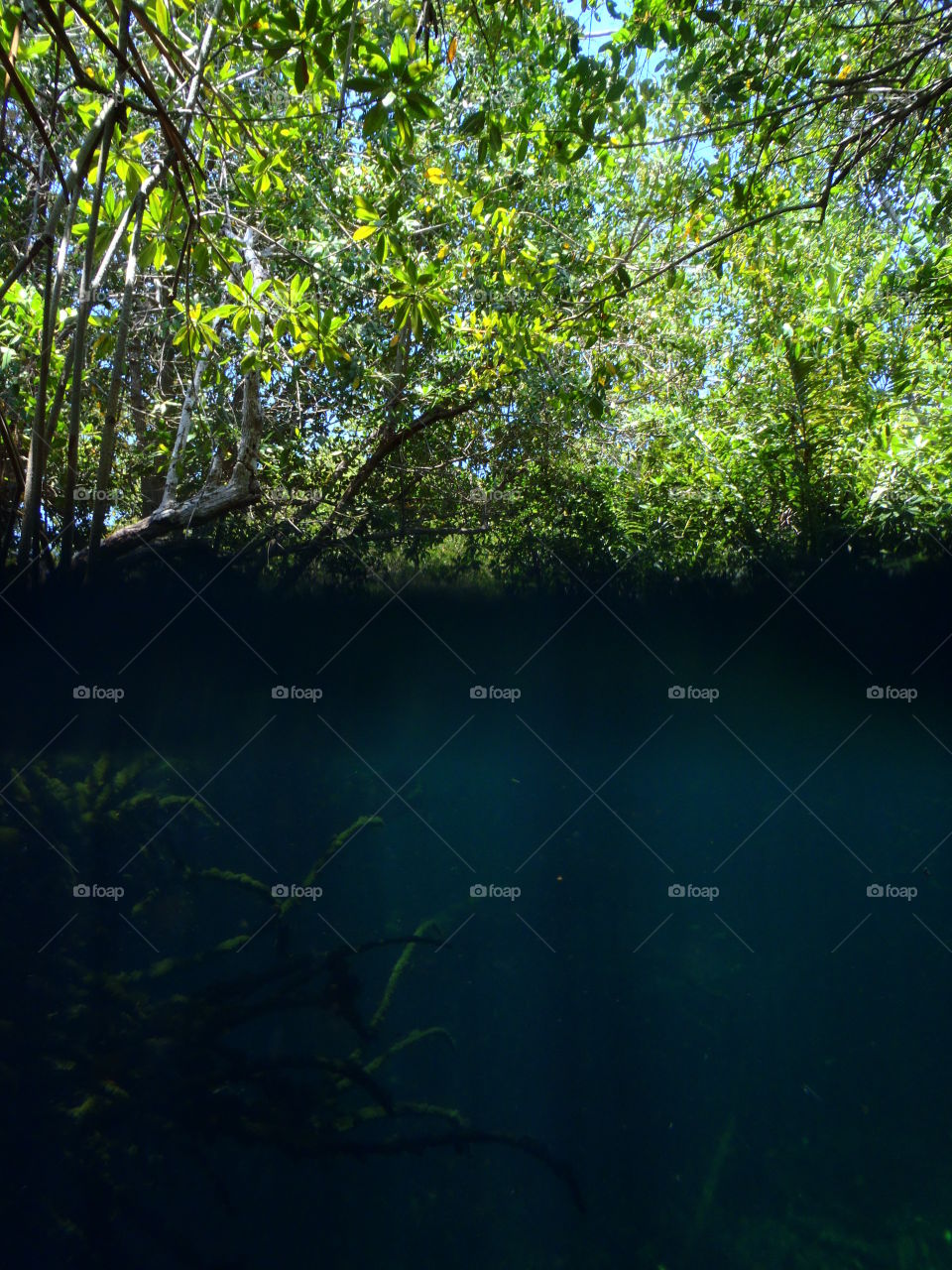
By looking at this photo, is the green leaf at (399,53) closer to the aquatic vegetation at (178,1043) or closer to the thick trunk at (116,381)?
the thick trunk at (116,381)

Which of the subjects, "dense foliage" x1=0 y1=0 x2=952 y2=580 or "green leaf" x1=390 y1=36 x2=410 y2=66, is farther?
"dense foliage" x1=0 y1=0 x2=952 y2=580

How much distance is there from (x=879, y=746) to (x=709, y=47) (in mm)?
2113

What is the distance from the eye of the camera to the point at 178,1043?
2.06 meters

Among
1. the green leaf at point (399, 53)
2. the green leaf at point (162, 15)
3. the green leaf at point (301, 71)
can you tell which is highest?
the green leaf at point (162, 15)

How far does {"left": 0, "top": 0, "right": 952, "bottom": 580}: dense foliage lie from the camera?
2.13 meters

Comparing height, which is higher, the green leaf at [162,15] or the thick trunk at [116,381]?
the green leaf at [162,15]

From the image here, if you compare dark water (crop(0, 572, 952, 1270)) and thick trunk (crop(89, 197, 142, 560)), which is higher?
thick trunk (crop(89, 197, 142, 560))

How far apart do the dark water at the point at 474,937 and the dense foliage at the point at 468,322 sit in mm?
219

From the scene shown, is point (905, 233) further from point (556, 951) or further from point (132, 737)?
point (132, 737)

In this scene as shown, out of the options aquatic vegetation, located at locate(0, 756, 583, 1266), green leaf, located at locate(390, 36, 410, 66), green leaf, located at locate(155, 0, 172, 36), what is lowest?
aquatic vegetation, located at locate(0, 756, 583, 1266)

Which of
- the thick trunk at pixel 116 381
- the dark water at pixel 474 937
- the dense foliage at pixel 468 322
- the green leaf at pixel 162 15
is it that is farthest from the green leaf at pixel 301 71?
the dark water at pixel 474 937

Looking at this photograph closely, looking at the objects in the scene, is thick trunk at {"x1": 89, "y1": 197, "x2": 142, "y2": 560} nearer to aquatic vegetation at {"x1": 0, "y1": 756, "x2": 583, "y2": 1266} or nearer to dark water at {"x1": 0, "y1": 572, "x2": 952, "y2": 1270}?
dark water at {"x1": 0, "y1": 572, "x2": 952, "y2": 1270}

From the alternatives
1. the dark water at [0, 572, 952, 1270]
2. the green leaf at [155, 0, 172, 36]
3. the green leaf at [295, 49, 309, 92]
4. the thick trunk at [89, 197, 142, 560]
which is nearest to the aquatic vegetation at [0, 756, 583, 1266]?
the dark water at [0, 572, 952, 1270]

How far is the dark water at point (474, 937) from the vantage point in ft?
6.70
